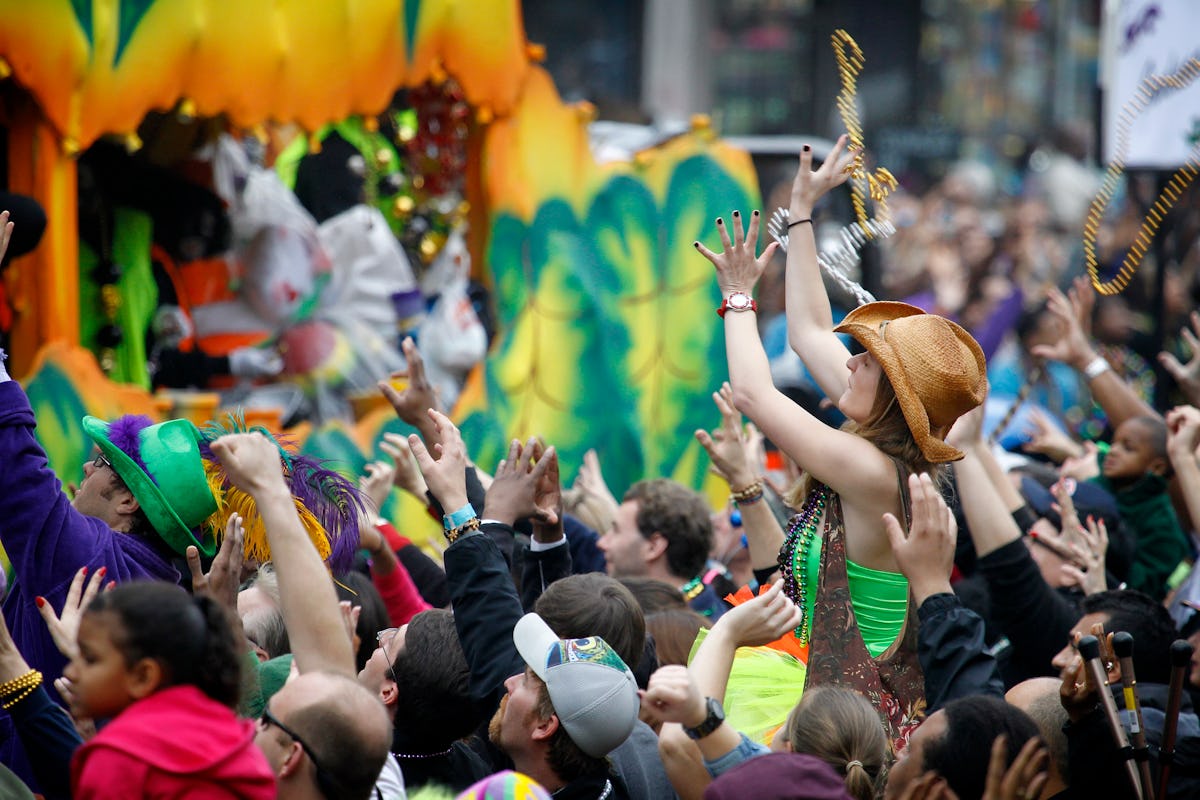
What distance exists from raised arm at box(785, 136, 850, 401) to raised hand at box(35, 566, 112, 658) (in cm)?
170

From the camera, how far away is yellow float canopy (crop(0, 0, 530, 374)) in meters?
5.89

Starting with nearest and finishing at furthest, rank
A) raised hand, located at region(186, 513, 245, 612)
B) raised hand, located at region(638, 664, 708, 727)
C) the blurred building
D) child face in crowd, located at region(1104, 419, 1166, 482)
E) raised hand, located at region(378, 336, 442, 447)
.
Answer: raised hand, located at region(638, 664, 708, 727)
raised hand, located at region(186, 513, 245, 612)
raised hand, located at region(378, 336, 442, 447)
child face in crowd, located at region(1104, 419, 1166, 482)
the blurred building

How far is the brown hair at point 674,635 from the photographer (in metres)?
3.74

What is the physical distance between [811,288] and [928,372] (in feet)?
1.85

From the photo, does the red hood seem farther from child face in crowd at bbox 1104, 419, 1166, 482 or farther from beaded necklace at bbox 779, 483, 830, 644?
child face in crowd at bbox 1104, 419, 1166, 482

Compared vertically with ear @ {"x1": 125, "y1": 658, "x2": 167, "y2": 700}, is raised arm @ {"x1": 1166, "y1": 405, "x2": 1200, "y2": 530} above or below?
below

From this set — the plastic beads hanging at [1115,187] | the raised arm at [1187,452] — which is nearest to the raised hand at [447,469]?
the plastic beads hanging at [1115,187]

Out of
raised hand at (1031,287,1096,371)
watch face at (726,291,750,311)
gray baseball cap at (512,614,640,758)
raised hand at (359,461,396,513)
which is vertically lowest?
raised hand at (359,461,396,513)

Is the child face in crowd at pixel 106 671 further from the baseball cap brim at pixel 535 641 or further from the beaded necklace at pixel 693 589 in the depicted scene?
the beaded necklace at pixel 693 589

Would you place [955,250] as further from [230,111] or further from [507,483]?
[507,483]

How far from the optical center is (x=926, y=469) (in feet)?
10.7

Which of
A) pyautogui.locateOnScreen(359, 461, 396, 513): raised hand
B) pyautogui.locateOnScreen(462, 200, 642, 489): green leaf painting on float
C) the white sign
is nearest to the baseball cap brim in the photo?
pyautogui.locateOnScreen(359, 461, 396, 513): raised hand

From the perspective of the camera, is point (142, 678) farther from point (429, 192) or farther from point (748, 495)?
point (429, 192)

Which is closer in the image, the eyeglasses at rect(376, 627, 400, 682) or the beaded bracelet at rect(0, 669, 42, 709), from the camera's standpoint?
the beaded bracelet at rect(0, 669, 42, 709)
